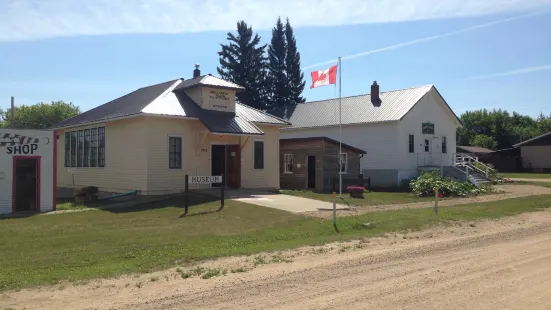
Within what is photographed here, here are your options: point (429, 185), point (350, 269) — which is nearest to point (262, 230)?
point (350, 269)

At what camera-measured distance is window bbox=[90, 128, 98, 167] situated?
2531 cm

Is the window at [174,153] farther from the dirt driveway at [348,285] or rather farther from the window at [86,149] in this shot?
the dirt driveway at [348,285]

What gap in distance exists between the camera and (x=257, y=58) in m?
60.2

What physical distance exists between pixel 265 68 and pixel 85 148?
124 feet

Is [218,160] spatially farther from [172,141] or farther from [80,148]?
[80,148]

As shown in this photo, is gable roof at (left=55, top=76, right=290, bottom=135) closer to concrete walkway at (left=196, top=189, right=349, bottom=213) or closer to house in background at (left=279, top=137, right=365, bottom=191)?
concrete walkway at (left=196, top=189, right=349, bottom=213)

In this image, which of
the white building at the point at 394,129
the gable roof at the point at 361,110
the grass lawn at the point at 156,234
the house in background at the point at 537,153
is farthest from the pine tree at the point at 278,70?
the grass lawn at the point at 156,234

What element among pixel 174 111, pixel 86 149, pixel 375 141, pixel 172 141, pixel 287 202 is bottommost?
pixel 287 202

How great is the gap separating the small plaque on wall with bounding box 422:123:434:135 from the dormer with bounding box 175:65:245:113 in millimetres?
17096

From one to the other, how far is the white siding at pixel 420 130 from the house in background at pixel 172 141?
39.1 ft

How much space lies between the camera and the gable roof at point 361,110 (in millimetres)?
35428

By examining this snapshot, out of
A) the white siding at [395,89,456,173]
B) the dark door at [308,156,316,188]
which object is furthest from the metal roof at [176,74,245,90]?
the white siding at [395,89,456,173]

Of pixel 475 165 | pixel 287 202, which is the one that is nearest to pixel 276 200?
pixel 287 202

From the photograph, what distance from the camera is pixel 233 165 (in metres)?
24.5
